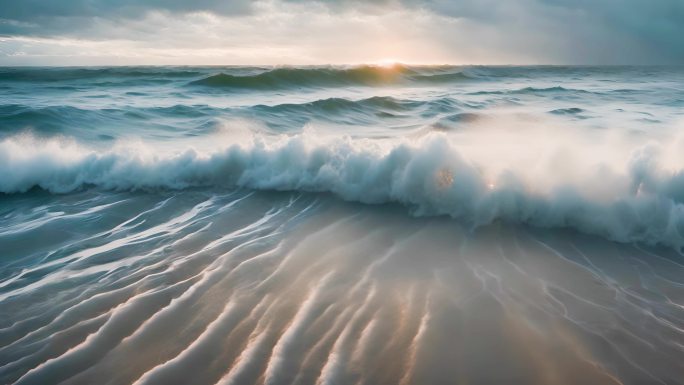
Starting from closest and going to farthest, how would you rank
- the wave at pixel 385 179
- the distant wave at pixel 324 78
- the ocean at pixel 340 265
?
the ocean at pixel 340 265
the wave at pixel 385 179
the distant wave at pixel 324 78

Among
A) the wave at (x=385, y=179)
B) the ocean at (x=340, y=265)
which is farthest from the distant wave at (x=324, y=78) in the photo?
the ocean at (x=340, y=265)

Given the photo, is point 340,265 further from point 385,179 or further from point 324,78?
point 324,78

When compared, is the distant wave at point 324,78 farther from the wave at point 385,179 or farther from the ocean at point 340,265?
the ocean at point 340,265

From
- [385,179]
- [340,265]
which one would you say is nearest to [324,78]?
[385,179]

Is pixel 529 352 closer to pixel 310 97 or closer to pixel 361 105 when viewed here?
pixel 361 105

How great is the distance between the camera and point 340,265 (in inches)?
182

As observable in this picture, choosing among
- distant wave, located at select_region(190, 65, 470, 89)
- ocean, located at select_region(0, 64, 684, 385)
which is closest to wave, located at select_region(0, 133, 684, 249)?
ocean, located at select_region(0, 64, 684, 385)

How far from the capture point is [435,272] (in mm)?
4477

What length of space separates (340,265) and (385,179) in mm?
2488

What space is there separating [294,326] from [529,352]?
5.36 ft

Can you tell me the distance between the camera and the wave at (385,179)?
5.58m

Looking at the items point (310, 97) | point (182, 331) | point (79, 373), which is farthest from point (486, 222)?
point (310, 97)

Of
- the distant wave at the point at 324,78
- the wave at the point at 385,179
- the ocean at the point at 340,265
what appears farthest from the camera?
the distant wave at the point at 324,78

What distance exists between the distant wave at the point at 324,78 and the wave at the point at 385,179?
743 inches
